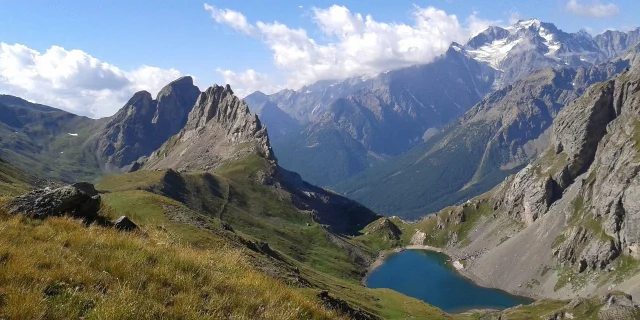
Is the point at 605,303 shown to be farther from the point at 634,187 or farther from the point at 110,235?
the point at 110,235

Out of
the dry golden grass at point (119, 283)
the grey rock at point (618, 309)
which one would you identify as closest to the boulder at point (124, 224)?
the dry golden grass at point (119, 283)

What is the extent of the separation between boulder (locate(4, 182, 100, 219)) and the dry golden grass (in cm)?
409

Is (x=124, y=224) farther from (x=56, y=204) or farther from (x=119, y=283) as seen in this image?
(x=119, y=283)

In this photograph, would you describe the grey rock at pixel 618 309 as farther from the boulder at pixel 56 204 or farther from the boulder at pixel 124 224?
the boulder at pixel 56 204

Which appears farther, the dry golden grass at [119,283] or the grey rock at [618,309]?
the grey rock at [618,309]

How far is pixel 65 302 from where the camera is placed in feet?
40.9

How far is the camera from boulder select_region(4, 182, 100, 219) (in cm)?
2291

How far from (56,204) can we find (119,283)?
44.2 feet

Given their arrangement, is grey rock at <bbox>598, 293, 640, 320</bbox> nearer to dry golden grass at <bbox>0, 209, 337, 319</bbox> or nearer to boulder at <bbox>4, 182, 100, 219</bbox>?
dry golden grass at <bbox>0, 209, 337, 319</bbox>

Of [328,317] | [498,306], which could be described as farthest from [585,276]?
[328,317]

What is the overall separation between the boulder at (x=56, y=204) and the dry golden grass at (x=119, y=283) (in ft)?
13.4

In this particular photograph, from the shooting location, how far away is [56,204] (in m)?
24.5

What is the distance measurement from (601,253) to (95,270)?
22262 cm

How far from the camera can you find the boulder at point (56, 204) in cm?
2291
